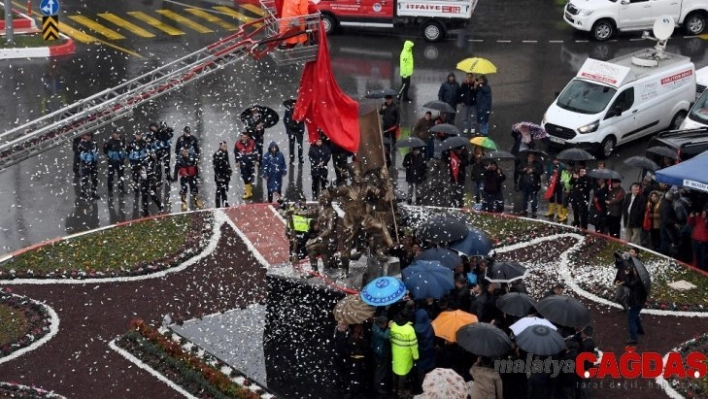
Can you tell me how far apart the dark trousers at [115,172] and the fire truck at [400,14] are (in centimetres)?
1154

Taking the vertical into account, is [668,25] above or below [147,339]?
above

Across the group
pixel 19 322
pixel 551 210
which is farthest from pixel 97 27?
pixel 19 322

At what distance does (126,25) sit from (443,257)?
2195 centimetres

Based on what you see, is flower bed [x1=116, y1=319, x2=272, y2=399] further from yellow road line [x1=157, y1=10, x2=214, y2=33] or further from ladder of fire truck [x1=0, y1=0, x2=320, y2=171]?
yellow road line [x1=157, y1=10, x2=214, y2=33]

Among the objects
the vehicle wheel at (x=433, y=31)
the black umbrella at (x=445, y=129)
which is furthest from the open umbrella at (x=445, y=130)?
the vehicle wheel at (x=433, y=31)

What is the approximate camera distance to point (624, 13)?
122ft

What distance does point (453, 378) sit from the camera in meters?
16.4

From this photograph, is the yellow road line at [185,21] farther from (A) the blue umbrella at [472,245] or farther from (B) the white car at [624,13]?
(A) the blue umbrella at [472,245]

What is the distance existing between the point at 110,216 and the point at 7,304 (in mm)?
4906

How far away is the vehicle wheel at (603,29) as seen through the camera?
1468 inches

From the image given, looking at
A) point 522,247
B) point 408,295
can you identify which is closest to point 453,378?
point 408,295

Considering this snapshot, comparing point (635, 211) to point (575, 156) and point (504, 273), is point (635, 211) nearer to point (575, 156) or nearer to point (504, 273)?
point (575, 156)

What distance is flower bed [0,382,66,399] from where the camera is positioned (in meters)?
18.4

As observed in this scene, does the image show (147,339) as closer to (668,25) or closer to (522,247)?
(522,247)
